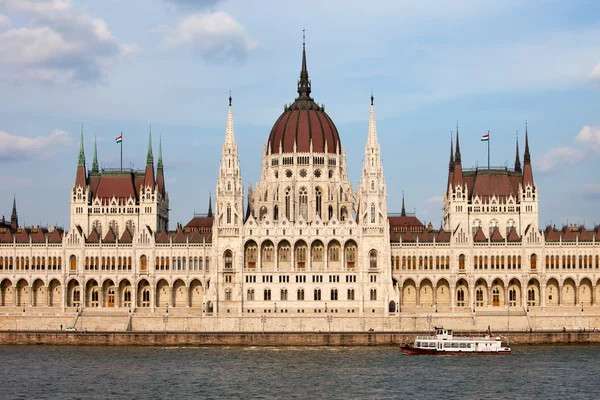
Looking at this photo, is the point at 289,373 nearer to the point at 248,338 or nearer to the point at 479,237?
the point at 248,338

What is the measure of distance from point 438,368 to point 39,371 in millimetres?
39597

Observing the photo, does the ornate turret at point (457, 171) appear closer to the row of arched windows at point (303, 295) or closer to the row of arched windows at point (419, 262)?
the row of arched windows at point (419, 262)

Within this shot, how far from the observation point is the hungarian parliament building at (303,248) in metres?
164

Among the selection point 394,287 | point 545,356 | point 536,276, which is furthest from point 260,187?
point 545,356

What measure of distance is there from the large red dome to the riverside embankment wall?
36383 millimetres

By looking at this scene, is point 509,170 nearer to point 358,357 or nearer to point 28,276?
point 358,357

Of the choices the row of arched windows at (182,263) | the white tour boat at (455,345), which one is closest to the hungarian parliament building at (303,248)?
the row of arched windows at (182,263)

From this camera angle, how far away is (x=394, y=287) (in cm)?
16738

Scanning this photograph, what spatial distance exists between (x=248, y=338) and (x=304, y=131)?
128 ft

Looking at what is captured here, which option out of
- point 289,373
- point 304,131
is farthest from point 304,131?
point 289,373

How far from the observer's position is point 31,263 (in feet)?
559

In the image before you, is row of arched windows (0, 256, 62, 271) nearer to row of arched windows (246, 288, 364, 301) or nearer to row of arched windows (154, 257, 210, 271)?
row of arched windows (154, 257, 210, 271)

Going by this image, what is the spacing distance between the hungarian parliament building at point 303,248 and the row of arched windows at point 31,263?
0.68 ft

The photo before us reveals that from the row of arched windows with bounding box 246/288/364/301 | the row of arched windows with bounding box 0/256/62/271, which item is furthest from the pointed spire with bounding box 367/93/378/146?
the row of arched windows with bounding box 0/256/62/271
